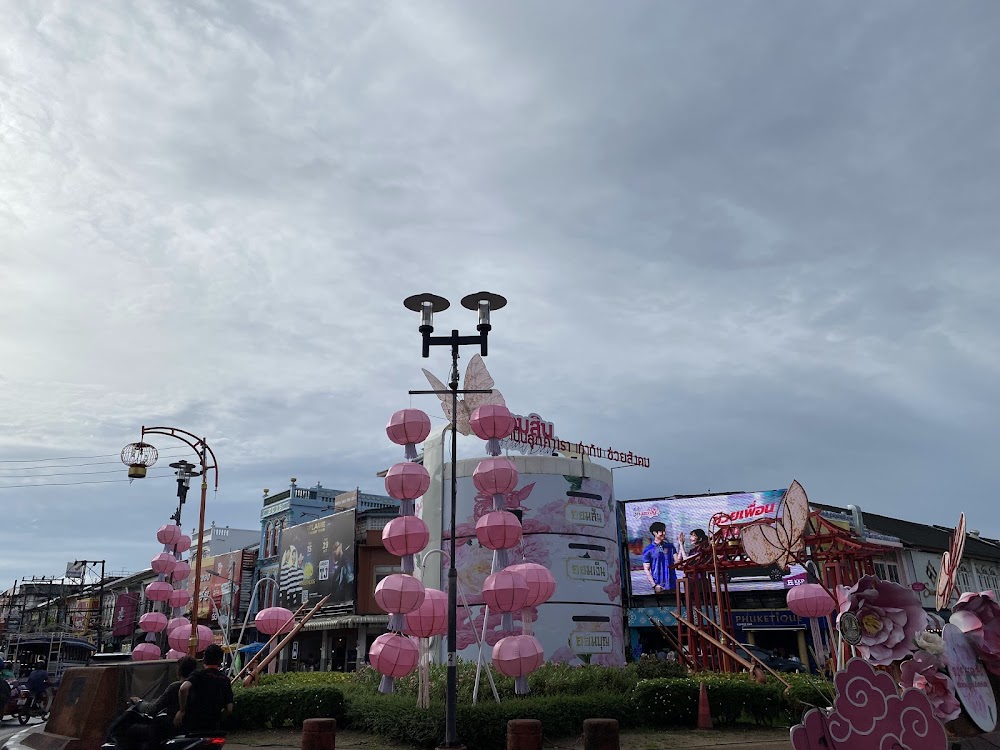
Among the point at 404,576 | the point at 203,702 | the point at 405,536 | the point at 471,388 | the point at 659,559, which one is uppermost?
the point at 471,388

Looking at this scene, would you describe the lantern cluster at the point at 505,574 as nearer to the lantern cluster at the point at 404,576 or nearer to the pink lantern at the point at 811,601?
the lantern cluster at the point at 404,576

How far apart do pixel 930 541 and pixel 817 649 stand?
97.2 feet

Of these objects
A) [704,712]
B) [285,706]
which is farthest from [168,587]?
[704,712]

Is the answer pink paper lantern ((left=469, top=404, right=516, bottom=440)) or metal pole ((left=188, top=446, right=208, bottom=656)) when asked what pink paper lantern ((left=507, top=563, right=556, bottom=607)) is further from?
metal pole ((left=188, top=446, right=208, bottom=656))

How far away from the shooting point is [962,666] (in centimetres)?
803

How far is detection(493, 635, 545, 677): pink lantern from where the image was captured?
53.3 feet

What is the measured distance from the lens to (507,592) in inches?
645

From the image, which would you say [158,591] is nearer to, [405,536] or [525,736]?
[405,536]

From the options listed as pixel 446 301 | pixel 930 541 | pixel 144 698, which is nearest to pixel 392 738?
pixel 144 698

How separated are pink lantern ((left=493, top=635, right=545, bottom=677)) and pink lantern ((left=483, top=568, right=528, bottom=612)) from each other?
718 millimetres

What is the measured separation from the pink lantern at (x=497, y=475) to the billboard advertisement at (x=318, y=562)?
27.4 metres

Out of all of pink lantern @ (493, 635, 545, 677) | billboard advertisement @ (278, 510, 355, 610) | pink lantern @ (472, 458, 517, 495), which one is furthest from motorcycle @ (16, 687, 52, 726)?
billboard advertisement @ (278, 510, 355, 610)

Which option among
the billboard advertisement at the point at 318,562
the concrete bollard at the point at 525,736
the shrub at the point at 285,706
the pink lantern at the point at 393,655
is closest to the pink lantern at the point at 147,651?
the shrub at the point at 285,706

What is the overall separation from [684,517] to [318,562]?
2218cm
